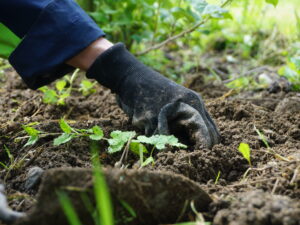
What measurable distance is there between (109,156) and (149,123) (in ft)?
0.83

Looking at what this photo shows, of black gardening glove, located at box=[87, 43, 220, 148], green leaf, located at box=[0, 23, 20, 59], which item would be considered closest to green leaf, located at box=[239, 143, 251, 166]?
black gardening glove, located at box=[87, 43, 220, 148]

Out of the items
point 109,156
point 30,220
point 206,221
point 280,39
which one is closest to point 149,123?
point 109,156

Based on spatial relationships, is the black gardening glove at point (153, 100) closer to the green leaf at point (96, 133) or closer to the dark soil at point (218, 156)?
the dark soil at point (218, 156)

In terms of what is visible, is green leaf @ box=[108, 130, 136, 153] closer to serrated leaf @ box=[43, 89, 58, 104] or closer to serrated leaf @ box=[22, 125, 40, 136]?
serrated leaf @ box=[22, 125, 40, 136]

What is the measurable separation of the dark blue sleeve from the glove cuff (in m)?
0.10

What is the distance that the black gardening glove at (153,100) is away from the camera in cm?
157

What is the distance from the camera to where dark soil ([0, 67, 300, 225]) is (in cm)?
105

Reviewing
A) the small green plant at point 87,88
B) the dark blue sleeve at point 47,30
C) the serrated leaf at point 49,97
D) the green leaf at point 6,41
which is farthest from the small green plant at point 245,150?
the green leaf at point 6,41

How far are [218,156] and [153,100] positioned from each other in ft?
1.37

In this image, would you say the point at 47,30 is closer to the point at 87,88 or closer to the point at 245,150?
the point at 87,88

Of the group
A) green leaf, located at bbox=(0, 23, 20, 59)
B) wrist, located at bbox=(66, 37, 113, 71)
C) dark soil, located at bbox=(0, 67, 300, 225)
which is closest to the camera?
dark soil, located at bbox=(0, 67, 300, 225)

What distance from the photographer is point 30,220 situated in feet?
3.03

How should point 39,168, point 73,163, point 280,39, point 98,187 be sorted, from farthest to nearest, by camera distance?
1. point 280,39
2. point 73,163
3. point 39,168
4. point 98,187

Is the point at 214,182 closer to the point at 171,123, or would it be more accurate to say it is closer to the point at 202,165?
the point at 202,165
